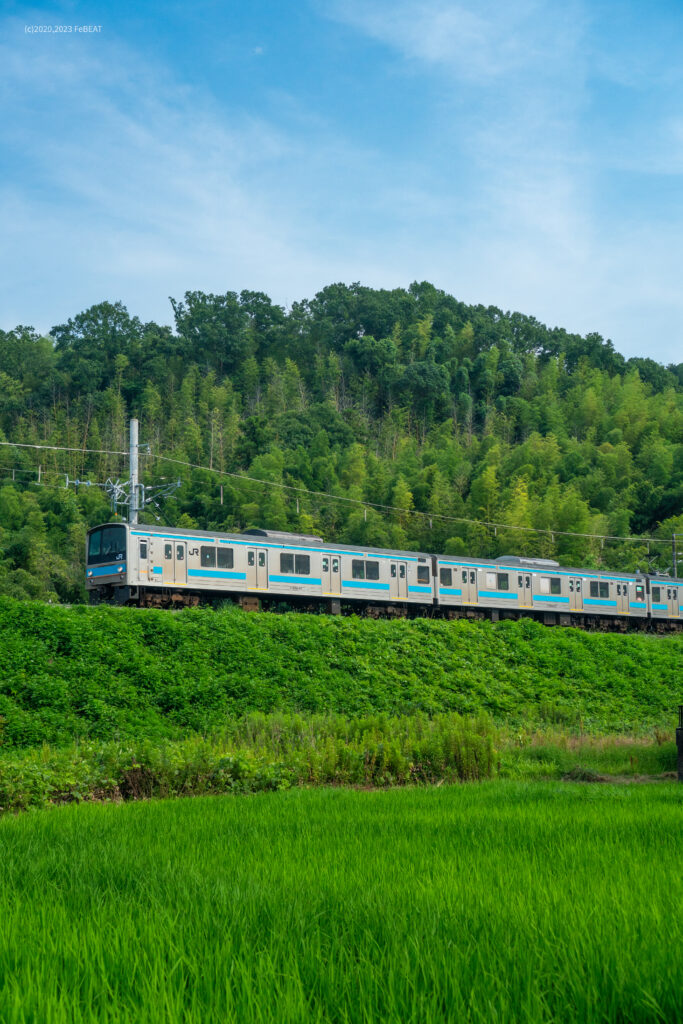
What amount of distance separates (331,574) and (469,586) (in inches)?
228

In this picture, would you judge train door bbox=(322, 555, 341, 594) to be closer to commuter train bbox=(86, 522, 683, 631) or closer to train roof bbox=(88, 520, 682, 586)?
commuter train bbox=(86, 522, 683, 631)

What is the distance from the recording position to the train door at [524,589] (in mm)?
33812

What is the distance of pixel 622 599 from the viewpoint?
36.6m

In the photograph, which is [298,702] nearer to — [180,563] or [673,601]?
[180,563]

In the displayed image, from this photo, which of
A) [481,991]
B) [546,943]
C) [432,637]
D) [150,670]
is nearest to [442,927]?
[546,943]

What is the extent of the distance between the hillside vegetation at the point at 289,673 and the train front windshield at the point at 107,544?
734cm

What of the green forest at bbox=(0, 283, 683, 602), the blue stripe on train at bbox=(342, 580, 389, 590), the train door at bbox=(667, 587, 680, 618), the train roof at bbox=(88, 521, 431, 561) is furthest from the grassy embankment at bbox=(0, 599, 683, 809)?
the green forest at bbox=(0, 283, 683, 602)

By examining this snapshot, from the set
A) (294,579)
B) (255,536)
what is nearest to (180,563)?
(255,536)

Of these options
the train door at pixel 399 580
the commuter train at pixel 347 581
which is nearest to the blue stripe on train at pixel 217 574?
the commuter train at pixel 347 581

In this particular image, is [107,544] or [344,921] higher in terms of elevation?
[107,544]

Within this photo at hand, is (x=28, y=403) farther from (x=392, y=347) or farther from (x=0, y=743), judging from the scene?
(x=0, y=743)

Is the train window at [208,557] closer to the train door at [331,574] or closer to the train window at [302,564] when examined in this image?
the train window at [302,564]

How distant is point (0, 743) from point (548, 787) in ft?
24.9

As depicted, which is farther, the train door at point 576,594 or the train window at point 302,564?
the train door at point 576,594
